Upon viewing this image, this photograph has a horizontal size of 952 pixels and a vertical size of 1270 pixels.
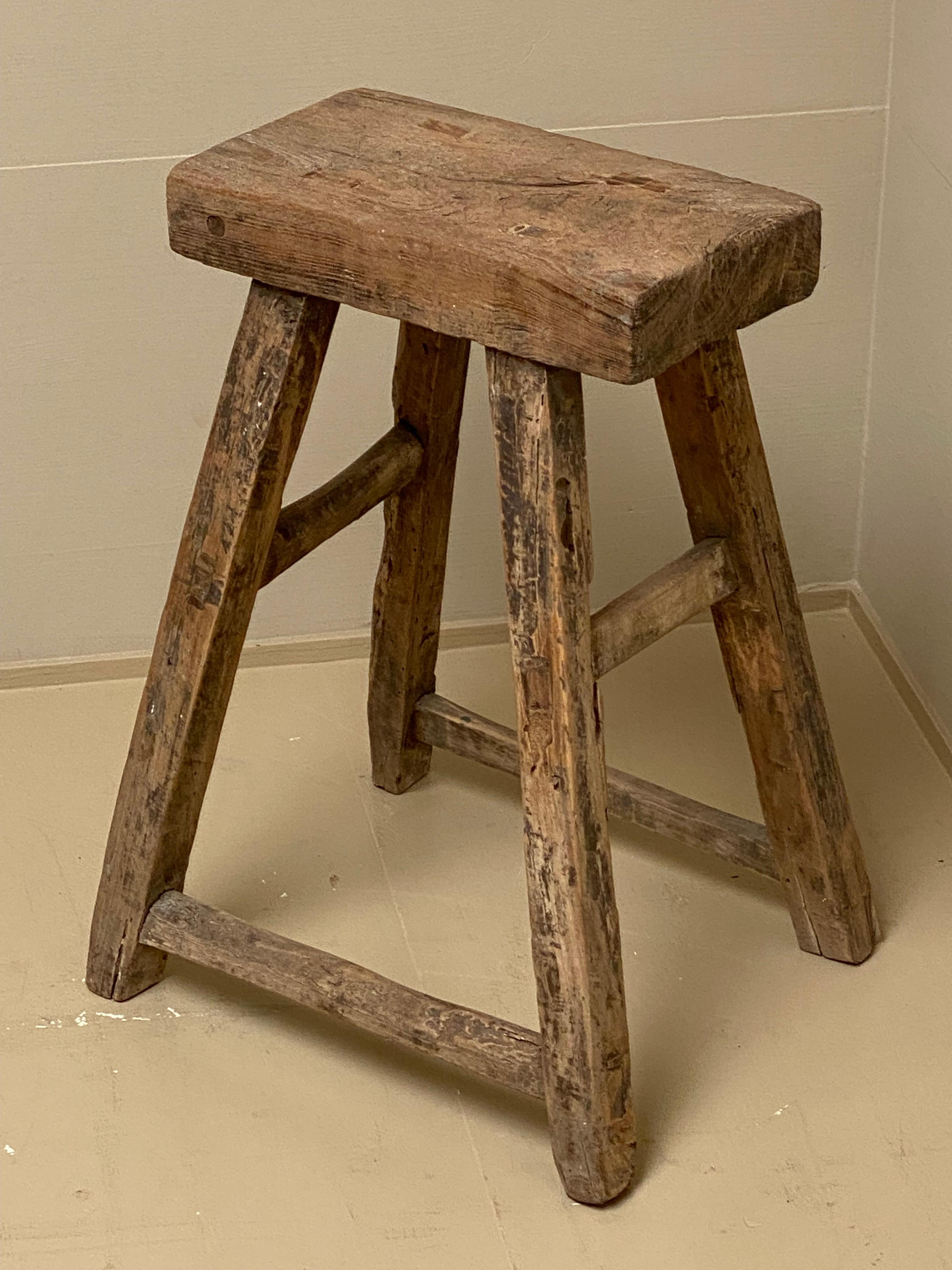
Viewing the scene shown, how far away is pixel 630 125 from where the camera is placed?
207 centimetres

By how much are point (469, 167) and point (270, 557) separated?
0.40 m

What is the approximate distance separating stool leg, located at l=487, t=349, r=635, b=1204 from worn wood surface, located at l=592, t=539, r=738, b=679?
0.17 ft

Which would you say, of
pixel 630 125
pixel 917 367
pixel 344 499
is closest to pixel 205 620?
pixel 344 499

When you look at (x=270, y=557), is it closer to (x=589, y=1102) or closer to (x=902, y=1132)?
(x=589, y=1102)

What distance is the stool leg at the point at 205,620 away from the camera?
4.91 ft

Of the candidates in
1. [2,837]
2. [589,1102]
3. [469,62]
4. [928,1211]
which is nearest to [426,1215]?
[589,1102]

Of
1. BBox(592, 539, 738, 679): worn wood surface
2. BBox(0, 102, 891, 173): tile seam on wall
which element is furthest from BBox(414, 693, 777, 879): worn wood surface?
BBox(0, 102, 891, 173): tile seam on wall

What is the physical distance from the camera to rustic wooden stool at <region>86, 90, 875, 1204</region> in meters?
1.35

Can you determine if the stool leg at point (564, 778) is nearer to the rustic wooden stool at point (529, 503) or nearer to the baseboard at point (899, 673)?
Answer: the rustic wooden stool at point (529, 503)

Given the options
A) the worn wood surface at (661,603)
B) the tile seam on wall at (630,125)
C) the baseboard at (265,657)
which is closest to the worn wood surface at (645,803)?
the worn wood surface at (661,603)

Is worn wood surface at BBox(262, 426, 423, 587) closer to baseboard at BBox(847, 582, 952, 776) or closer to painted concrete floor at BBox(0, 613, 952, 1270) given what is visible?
painted concrete floor at BBox(0, 613, 952, 1270)

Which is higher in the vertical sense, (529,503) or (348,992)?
(529,503)

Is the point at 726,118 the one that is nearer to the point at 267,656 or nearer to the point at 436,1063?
the point at 267,656

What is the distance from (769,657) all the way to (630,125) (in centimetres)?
75
